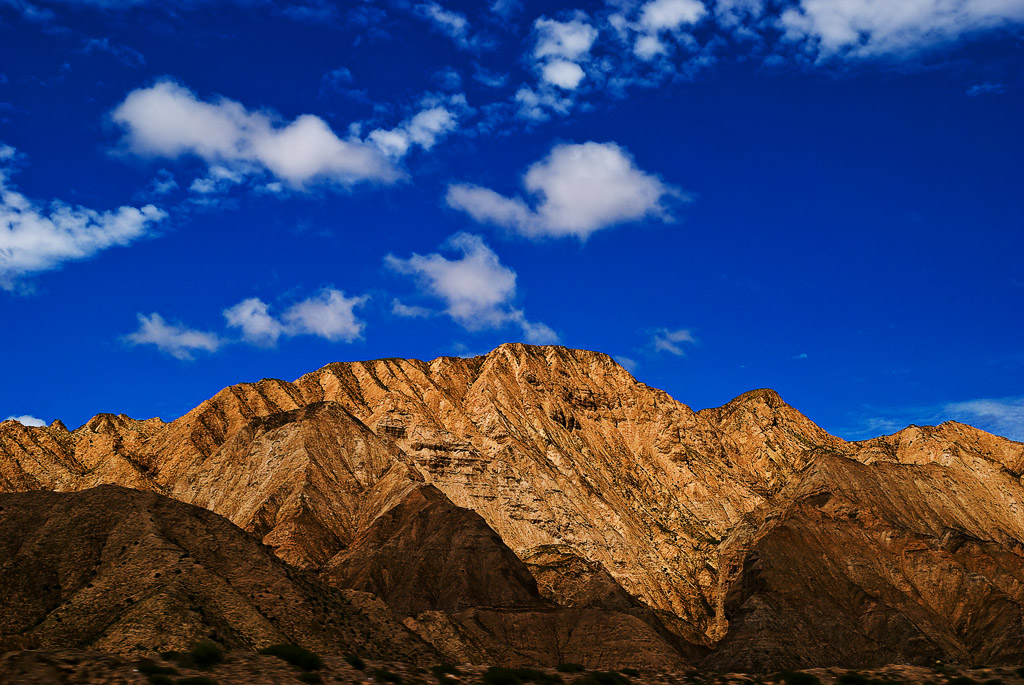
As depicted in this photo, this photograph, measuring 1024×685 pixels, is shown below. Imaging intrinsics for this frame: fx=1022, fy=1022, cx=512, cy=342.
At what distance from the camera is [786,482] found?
196 metres

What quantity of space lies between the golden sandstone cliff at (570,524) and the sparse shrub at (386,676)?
195 feet

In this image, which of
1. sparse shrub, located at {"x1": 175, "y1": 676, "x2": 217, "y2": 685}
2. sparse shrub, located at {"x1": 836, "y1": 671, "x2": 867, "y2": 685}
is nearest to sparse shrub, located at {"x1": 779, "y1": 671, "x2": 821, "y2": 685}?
sparse shrub, located at {"x1": 836, "y1": 671, "x2": 867, "y2": 685}

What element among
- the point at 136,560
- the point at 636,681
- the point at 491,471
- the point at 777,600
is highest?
the point at 491,471

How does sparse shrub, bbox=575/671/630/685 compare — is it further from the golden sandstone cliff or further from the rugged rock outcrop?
the rugged rock outcrop

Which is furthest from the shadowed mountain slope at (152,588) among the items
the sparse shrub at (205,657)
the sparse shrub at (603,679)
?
the sparse shrub at (603,679)

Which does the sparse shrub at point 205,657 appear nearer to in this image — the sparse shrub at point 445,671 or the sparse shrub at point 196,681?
the sparse shrub at point 196,681

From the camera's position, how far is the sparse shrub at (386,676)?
34438 mm

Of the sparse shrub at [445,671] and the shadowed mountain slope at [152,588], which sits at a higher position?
the shadowed mountain slope at [152,588]

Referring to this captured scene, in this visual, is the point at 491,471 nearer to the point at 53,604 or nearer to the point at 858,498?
the point at 858,498

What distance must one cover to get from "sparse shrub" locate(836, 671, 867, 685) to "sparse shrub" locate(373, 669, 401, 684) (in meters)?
17.8

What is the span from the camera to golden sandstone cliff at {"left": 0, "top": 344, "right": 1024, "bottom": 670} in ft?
407

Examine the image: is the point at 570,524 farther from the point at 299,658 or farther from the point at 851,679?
the point at 299,658

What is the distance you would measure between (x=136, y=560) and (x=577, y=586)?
83.6 m

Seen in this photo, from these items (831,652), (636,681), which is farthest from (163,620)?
(831,652)
